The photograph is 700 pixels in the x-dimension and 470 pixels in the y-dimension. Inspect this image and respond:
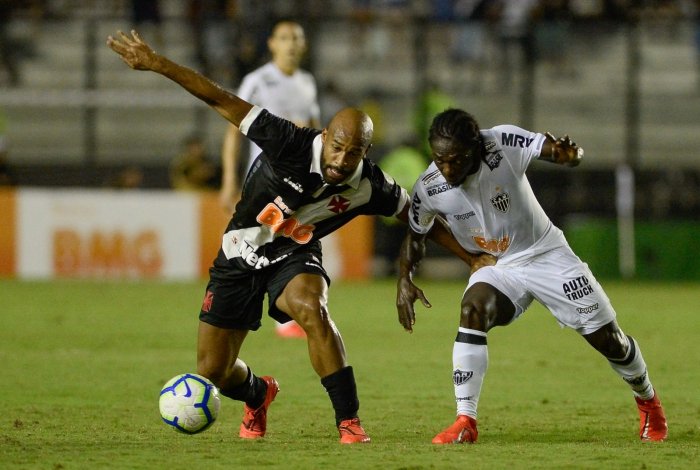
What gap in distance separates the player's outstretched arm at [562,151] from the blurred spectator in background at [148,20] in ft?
49.8

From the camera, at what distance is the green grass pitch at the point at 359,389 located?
20.5ft

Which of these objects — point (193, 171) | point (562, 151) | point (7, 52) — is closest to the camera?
point (562, 151)

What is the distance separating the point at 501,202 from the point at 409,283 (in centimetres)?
69

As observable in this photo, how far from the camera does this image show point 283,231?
7121 millimetres

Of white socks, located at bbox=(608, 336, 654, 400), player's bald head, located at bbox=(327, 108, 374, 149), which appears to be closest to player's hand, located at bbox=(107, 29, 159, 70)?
player's bald head, located at bbox=(327, 108, 374, 149)

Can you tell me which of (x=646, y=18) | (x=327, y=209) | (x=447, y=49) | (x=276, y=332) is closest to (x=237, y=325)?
(x=327, y=209)

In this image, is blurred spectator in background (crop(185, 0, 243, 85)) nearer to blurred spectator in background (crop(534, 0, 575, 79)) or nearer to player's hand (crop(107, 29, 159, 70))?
blurred spectator in background (crop(534, 0, 575, 79))

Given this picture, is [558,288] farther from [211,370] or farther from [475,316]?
[211,370]

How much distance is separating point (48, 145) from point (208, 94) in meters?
15.1

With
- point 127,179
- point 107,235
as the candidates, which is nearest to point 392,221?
point 127,179

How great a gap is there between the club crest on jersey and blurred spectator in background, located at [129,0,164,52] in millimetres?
15041

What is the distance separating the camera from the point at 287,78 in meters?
11.6

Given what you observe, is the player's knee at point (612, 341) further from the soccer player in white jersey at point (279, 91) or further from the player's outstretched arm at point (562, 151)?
the soccer player in white jersey at point (279, 91)

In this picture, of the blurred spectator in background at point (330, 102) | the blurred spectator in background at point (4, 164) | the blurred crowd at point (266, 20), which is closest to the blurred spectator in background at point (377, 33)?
the blurred crowd at point (266, 20)
